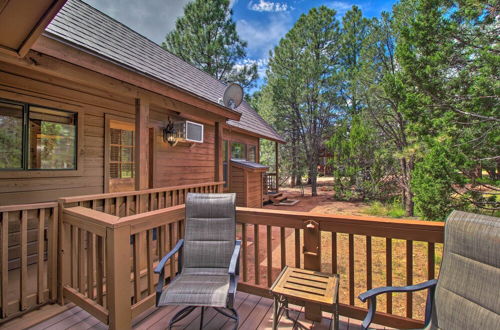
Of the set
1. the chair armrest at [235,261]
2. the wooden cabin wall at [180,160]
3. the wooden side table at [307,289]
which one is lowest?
the wooden side table at [307,289]

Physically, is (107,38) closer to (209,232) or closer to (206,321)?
(209,232)

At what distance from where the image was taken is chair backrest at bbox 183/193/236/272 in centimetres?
235

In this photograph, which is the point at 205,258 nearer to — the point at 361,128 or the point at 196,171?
the point at 196,171

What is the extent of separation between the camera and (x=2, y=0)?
4.68 ft

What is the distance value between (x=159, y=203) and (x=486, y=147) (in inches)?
260

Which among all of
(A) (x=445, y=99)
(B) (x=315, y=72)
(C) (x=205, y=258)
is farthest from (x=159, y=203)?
(B) (x=315, y=72)

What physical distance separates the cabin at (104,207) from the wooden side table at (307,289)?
18cm

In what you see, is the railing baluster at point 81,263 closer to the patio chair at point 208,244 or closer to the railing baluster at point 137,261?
the railing baluster at point 137,261

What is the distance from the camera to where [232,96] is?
5602 millimetres

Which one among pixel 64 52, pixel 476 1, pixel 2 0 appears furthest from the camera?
pixel 476 1

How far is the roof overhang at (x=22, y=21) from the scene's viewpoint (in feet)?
4.91

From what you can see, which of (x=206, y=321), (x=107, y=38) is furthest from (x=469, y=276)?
(x=107, y=38)

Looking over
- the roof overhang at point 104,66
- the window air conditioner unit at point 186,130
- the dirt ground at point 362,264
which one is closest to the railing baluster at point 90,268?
the roof overhang at point 104,66

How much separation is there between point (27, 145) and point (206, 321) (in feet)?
11.1
